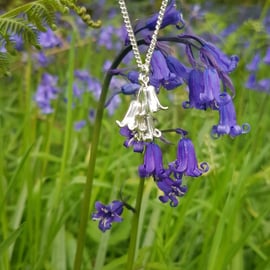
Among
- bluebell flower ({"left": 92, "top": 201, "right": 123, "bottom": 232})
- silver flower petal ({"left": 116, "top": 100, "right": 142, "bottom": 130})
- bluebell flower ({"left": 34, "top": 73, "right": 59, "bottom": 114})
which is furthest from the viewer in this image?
bluebell flower ({"left": 34, "top": 73, "right": 59, "bottom": 114})

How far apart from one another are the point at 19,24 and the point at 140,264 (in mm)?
844

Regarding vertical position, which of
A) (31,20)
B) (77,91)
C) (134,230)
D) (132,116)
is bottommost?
(134,230)

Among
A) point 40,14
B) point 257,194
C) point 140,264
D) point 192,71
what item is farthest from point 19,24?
point 257,194

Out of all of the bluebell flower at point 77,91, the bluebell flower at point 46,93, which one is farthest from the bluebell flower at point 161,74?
the bluebell flower at point 77,91

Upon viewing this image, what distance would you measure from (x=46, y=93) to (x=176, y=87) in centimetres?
198

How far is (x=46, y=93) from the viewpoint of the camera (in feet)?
11.2

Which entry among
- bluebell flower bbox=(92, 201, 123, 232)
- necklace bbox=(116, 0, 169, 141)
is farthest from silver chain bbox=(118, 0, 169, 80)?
bluebell flower bbox=(92, 201, 123, 232)

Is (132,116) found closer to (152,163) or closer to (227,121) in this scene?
(152,163)

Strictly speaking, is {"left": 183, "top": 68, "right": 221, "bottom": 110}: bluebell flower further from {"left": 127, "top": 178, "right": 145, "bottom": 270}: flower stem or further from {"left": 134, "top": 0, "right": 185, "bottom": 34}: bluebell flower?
{"left": 127, "top": 178, "right": 145, "bottom": 270}: flower stem

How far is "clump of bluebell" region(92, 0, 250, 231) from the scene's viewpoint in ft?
4.77

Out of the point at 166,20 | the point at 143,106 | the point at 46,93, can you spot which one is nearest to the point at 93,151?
the point at 143,106

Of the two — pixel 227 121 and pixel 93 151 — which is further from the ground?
pixel 227 121

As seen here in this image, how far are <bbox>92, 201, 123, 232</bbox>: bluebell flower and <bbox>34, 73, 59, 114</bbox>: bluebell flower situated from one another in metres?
1.71

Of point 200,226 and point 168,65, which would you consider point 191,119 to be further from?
point 168,65
